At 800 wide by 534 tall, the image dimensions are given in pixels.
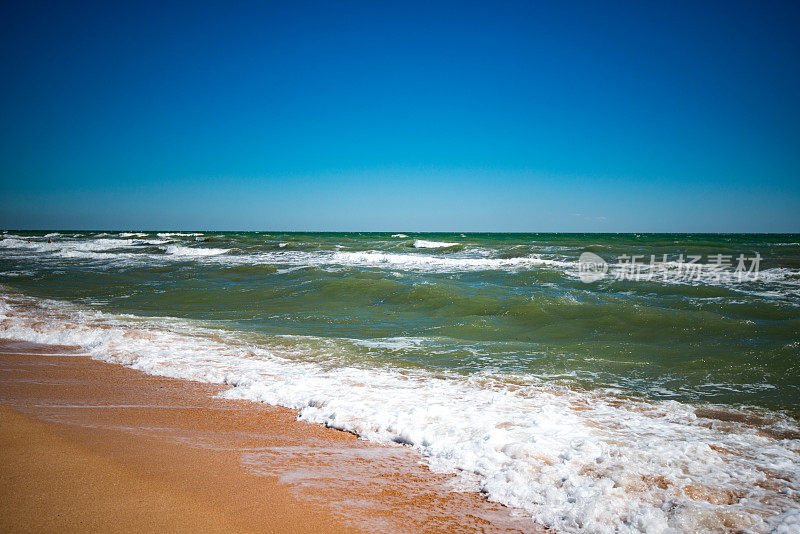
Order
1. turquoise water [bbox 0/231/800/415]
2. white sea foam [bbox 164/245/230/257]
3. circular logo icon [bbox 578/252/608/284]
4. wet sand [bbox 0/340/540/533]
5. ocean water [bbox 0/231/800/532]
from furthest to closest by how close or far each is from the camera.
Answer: white sea foam [bbox 164/245/230/257] < circular logo icon [bbox 578/252/608/284] < turquoise water [bbox 0/231/800/415] < ocean water [bbox 0/231/800/532] < wet sand [bbox 0/340/540/533]

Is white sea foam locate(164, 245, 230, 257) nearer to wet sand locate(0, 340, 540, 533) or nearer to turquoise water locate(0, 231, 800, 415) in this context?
turquoise water locate(0, 231, 800, 415)

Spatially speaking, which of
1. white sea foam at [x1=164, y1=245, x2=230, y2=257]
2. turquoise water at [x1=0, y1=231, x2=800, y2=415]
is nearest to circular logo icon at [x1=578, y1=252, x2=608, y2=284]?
turquoise water at [x1=0, y1=231, x2=800, y2=415]

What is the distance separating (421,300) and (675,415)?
7.34 metres

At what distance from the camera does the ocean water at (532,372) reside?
2.78 m

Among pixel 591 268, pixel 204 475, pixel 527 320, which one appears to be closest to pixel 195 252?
pixel 591 268

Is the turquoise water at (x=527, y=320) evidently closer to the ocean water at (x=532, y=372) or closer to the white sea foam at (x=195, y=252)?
the ocean water at (x=532, y=372)

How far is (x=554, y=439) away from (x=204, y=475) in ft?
8.68

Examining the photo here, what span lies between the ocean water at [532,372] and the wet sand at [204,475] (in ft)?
0.97

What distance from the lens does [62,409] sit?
387 centimetres

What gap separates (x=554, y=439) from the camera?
134 inches

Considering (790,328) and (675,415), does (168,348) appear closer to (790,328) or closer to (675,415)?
(675,415)

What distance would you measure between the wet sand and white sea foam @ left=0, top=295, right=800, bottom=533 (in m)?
0.29

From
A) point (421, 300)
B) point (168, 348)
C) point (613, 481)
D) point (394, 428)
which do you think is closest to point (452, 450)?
point (394, 428)

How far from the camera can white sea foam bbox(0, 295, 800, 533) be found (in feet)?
8.31
